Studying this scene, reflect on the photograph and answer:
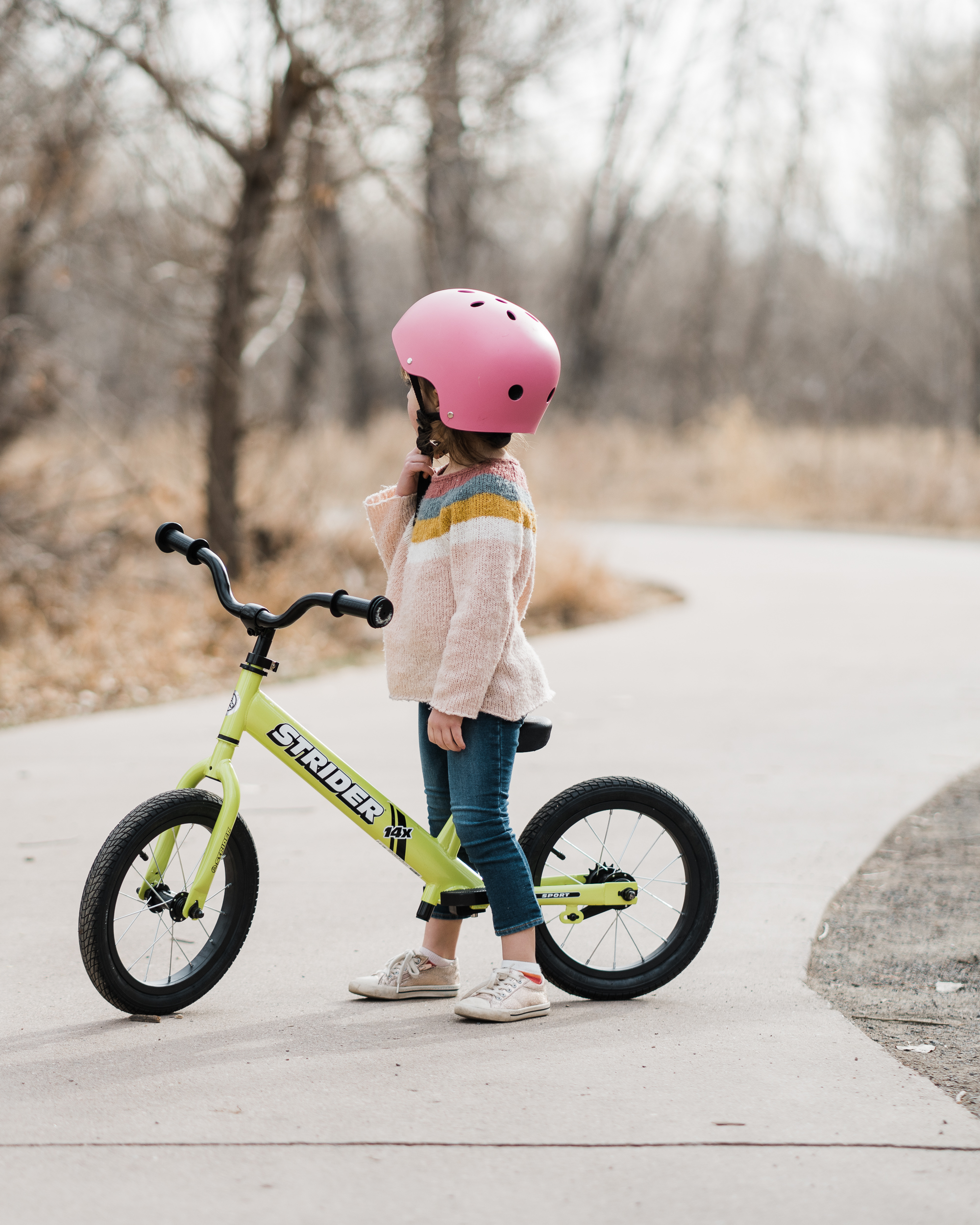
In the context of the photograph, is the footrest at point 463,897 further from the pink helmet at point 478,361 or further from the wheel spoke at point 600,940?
the pink helmet at point 478,361

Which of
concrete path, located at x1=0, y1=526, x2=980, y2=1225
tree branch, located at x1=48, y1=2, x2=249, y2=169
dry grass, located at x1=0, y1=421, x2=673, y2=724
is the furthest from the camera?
tree branch, located at x1=48, y1=2, x2=249, y2=169

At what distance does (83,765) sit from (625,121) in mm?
24471

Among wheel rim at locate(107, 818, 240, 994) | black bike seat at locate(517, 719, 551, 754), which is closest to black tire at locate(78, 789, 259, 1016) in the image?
wheel rim at locate(107, 818, 240, 994)

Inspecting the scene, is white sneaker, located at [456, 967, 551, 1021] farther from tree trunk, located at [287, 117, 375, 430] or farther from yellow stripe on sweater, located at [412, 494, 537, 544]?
tree trunk, located at [287, 117, 375, 430]

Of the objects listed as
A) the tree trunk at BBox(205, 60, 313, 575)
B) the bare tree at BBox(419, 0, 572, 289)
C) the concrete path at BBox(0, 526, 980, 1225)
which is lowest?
the concrete path at BBox(0, 526, 980, 1225)

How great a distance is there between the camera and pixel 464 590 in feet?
11.1

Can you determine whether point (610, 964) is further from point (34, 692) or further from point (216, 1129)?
point (34, 692)

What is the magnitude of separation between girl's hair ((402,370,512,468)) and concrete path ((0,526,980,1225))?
4.50 feet

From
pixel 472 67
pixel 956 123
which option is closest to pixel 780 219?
pixel 956 123

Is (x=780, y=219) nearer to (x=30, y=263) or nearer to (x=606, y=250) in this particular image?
(x=606, y=250)

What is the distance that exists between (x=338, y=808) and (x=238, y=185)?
8.47 meters

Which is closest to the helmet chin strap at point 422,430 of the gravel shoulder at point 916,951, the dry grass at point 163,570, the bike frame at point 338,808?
the bike frame at point 338,808

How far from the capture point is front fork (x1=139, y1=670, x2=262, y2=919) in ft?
11.2

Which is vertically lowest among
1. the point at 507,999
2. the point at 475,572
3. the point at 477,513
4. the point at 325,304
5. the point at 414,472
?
the point at 507,999
